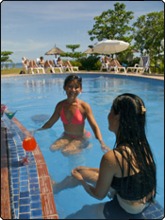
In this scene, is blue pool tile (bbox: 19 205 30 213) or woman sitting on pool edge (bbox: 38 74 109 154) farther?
woman sitting on pool edge (bbox: 38 74 109 154)

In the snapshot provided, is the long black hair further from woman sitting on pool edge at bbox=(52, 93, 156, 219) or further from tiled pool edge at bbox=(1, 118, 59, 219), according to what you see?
tiled pool edge at bbox=(1, 118, 59, 219)

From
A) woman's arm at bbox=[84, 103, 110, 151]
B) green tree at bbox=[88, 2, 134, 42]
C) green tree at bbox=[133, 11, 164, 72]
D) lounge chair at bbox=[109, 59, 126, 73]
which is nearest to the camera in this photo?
woman's arm at bbox=[84, 103, 110, 151]

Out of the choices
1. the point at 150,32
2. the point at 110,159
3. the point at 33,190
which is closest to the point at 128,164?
the point at 110,159

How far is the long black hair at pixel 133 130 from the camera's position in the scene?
166 centimetres

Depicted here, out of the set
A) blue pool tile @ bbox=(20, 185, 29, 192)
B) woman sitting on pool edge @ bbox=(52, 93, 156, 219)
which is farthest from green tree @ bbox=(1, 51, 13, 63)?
woman sitting on pool edge @ bbox=(52, 93, 156, 219)

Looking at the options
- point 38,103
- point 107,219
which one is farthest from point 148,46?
point 107,219

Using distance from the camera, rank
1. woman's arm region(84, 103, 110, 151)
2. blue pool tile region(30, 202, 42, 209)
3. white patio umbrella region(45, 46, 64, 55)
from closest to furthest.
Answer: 1. blue pool tile region(30, 202, 42, 209)
2. woman's arm region(84, 103, 110, 151)
3. white patio umbrella region(45, 46, 64, 55)

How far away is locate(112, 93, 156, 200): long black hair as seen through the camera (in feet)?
5.46

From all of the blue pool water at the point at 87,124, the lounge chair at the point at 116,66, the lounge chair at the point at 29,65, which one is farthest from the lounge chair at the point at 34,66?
the lounge chair at the point at 116,66

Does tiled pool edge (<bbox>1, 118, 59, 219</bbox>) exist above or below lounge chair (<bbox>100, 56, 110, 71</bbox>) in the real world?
below

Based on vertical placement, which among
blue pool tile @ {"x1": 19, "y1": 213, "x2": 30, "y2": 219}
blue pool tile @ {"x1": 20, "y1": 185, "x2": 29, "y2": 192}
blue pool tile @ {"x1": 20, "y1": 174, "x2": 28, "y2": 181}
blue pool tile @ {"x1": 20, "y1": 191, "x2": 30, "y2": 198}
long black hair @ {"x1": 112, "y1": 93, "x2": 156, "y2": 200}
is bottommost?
blue pool tile @ {"x1": 19, "y1": 213, "x2": 30, "y2": 219}

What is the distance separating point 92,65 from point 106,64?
3.00 metres

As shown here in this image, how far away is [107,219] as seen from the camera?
6.93ft

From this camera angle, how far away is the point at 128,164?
1693 mm
